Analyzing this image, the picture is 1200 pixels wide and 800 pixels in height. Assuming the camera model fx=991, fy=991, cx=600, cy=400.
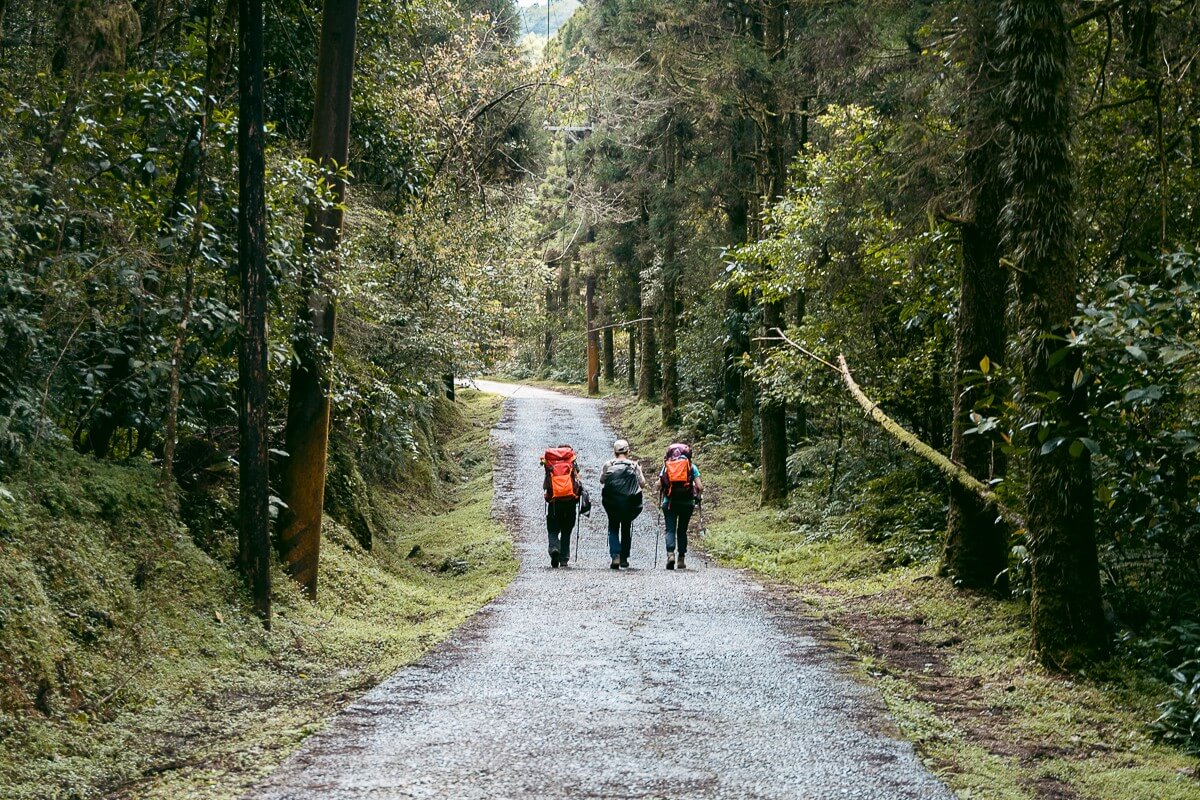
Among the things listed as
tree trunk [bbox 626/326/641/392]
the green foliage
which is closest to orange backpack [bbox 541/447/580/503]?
the green foliage

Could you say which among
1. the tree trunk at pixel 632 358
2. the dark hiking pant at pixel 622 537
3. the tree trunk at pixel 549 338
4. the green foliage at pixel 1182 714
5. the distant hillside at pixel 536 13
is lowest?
the green foliage at pixel 1182 714

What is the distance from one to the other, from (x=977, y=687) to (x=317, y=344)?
7258 mm

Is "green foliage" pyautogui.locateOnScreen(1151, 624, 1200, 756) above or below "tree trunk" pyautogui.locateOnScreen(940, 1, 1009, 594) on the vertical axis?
below

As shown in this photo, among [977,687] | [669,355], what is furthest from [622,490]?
[669,355]

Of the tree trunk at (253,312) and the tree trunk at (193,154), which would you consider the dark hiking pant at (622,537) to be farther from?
the tree trunk at (193,154)

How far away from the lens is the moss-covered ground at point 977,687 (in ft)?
18.1

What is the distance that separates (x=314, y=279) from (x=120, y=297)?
88.9 inches

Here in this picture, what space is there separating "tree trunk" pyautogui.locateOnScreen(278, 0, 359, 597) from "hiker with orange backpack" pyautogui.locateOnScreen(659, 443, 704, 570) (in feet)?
19.3

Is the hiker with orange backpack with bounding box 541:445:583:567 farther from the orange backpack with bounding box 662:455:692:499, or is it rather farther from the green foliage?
the green foliage

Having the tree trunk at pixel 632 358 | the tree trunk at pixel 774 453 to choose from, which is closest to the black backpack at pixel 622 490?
the tree trunk at pixel 774 453

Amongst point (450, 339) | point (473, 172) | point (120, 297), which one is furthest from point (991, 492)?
point (473, 172)

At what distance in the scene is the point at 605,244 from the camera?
34.7 meters

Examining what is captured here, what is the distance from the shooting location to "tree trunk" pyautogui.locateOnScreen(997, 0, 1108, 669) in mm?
7559

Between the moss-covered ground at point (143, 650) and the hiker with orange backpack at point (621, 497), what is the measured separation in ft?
14.1
